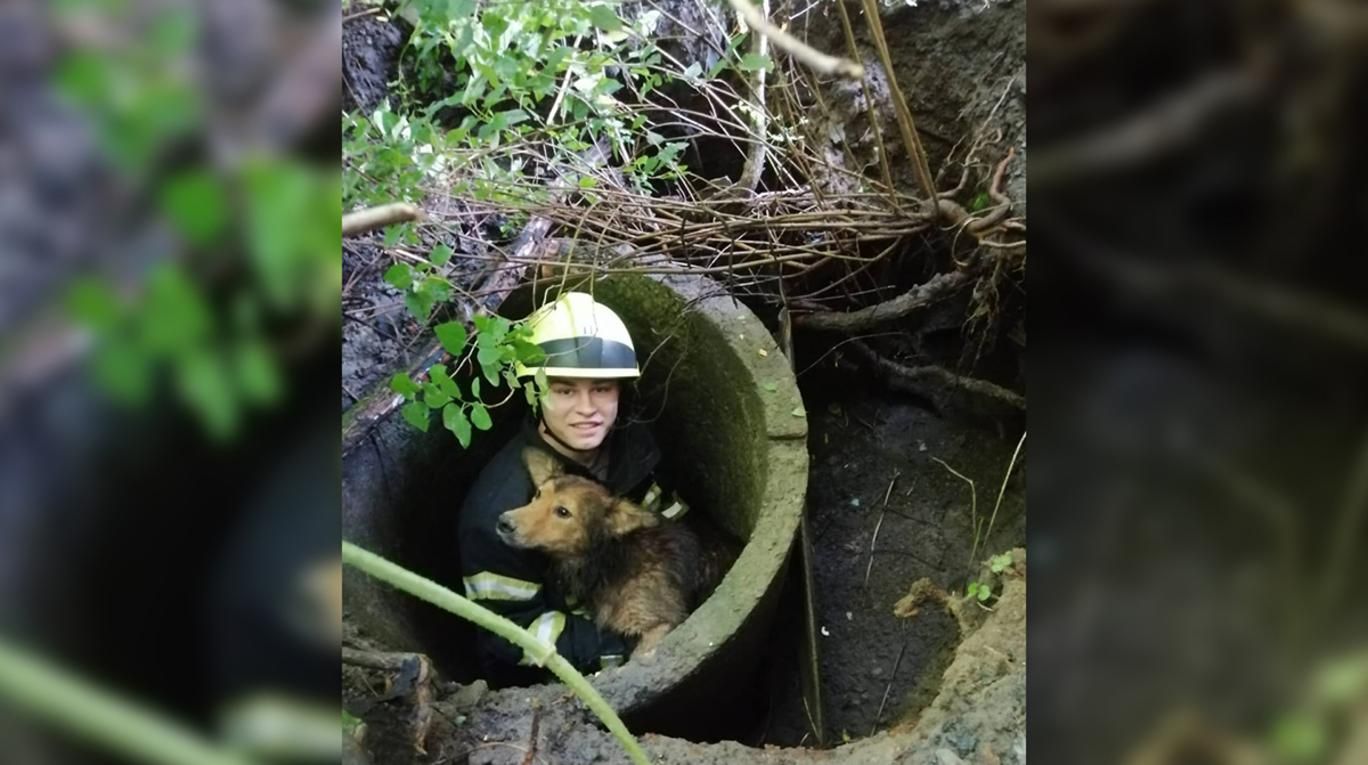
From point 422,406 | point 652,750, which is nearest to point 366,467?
point 422,406

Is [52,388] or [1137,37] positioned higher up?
[1137,37]

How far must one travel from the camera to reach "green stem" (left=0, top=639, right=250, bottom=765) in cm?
39

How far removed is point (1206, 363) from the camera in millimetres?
475

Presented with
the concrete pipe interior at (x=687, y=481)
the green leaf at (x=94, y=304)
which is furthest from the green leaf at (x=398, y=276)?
the green leaf at (x=94, y=304)

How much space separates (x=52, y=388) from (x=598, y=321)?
62 centimetres

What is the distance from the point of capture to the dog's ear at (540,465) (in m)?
1.01

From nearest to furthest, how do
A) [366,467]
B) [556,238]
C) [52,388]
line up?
[52,388]
[366,467]
[556,238]

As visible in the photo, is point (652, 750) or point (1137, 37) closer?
point (1137, 37)

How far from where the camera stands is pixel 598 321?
97cm

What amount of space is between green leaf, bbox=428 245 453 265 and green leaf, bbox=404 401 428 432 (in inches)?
6.2

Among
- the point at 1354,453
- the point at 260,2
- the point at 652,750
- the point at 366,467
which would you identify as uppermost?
the point at 260,2

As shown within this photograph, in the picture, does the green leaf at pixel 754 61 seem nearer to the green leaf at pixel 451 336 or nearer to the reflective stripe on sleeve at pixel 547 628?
the green leaf at pixel 451 336

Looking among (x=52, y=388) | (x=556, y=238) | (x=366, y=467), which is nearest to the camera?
(x=52, y=388)

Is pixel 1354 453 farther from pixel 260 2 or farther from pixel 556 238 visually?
pixel 556 238
